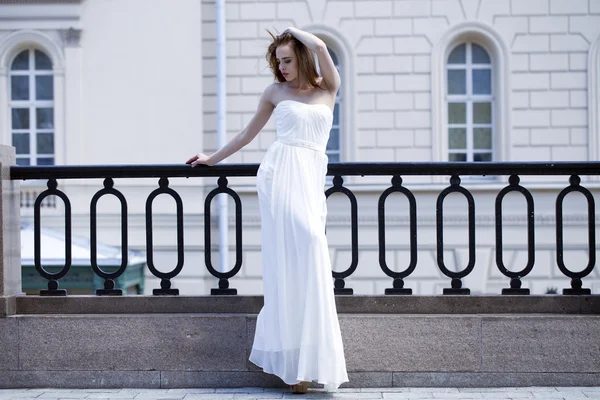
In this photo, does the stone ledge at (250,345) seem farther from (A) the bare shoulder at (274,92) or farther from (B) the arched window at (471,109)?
(B) the arched window at (471,109)

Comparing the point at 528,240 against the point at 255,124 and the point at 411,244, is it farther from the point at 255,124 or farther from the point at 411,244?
the point at 255,124

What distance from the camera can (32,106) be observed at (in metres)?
18.5

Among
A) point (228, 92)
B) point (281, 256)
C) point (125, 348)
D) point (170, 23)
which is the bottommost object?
point (125, 348)

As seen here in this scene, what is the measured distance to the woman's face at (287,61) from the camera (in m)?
5.89

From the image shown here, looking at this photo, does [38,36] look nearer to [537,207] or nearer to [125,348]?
[537,207]

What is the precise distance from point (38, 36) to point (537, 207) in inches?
362

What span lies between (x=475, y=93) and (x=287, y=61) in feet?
42.4

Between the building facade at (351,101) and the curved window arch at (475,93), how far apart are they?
25 mm

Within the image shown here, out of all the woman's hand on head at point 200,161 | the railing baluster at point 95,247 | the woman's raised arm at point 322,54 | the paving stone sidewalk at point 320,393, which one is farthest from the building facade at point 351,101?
the woman's raised arm at point 322,54

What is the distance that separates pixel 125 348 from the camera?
6.37 m

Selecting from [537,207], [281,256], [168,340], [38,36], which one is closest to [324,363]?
[281,256]

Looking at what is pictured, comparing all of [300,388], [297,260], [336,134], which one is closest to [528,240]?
[297,260]

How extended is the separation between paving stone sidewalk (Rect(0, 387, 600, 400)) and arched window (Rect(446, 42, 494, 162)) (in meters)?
12.3

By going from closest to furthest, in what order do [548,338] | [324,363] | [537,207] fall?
[324,363] → [548,338] → [537,207]
